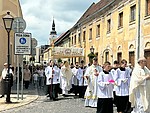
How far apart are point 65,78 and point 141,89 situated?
8742mm

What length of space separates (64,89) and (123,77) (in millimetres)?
6307

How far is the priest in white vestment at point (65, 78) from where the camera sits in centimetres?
1702

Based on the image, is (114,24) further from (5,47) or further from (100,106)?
(100,106)

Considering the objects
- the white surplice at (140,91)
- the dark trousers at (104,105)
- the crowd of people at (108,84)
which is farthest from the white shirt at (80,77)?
the white surplice at (140,91)

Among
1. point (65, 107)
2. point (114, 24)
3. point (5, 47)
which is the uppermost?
point (114, 24)

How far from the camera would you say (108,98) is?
31.9 ft

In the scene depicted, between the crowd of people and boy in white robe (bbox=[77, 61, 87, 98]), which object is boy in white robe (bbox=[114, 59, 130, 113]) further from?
boy in white robe (bbox=[77, 61, 87, 98])

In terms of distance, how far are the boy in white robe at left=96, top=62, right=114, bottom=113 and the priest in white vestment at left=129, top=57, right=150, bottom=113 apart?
101 centimetres

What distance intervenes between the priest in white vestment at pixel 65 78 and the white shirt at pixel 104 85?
7387 millimetres

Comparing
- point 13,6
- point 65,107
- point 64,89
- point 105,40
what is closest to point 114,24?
point 105,40

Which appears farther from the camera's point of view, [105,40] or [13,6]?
[105,40]

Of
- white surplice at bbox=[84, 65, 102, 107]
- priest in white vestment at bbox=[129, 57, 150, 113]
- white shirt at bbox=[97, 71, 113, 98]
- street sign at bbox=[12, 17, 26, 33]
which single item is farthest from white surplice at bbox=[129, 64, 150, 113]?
street sign at bbox=[12, 17, 26, 33]

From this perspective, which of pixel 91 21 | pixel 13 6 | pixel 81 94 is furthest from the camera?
pixel 91 21

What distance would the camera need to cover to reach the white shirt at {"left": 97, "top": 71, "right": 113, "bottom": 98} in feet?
A: 31.3
